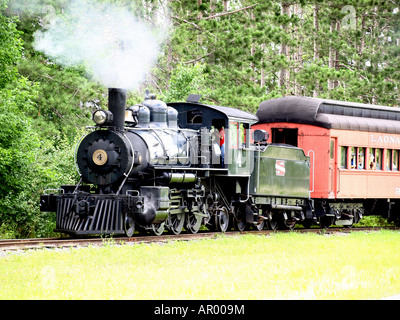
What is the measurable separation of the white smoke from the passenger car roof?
159 inches

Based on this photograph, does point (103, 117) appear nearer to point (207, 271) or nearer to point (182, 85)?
point (207, 271)

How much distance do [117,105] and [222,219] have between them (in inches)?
185

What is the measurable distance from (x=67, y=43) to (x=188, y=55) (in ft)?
43.5

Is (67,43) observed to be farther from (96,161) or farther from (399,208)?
(399,208)

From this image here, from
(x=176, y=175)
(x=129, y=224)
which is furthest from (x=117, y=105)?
(x=129, y=224)

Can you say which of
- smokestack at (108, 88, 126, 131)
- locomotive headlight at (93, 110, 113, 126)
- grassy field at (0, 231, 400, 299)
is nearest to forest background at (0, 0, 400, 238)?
locomotive headlight at (93, 110, 113, 126)

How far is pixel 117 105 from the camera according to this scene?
1384 cm

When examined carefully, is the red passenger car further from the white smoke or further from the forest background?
the forest background

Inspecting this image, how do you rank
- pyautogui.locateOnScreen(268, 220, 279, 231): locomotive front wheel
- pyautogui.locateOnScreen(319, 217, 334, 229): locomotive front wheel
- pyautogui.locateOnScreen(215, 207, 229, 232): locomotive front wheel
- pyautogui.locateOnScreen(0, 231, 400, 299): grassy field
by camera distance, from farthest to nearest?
pyautogui.locateOnScreen(319, 217, 334, 229): locomotive front wheel
pyautogui.locateOnScreen(268, 220, 279, 231): locomotive front wheel
pyautogui.locateOnScreen(215, 207, 229, 232): locomotive front wheel
pyautogui.locateOnScreen(0, 231, 400, 299): grassy field

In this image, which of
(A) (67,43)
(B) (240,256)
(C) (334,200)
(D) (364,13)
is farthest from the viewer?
(D) (364,13)

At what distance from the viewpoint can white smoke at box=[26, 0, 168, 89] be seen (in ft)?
53.0

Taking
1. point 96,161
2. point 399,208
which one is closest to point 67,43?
point 96,161

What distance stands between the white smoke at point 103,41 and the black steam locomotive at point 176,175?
140 centimetres

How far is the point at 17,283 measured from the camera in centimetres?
848
